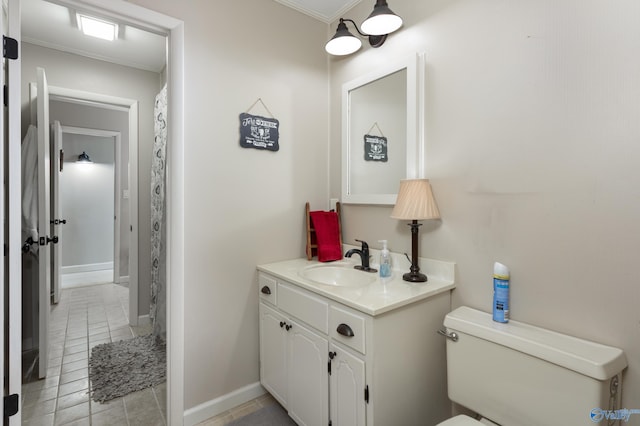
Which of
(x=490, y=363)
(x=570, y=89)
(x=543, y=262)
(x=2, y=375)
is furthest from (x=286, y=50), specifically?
(x=2, y=375)

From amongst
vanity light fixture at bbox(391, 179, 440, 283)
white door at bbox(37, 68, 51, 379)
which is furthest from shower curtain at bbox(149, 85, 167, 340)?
vanity light fixture at bbox(391, 179, 440, 283)

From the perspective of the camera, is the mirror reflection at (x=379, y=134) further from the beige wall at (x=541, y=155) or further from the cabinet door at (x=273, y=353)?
the cabinet door at (x=273, y=353)

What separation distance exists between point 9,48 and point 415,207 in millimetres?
1914

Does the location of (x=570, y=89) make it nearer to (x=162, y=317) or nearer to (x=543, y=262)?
(x=543, y=262)

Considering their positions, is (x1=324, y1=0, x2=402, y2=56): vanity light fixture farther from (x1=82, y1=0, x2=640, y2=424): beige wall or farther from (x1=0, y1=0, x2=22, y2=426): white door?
(x1=0, y1=0, x2=22, y2=426): white door

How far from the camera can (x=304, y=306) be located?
1.54 m

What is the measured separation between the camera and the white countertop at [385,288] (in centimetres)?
125

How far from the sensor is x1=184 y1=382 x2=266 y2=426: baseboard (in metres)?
1.74

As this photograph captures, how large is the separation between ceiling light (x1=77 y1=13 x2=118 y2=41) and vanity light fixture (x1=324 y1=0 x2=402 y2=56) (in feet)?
5.41

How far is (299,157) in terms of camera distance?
213cm

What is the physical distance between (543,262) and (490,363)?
0.45 metres

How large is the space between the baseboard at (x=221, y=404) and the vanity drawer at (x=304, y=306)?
24.8 inches

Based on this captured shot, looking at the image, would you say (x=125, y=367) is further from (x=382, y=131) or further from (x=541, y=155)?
(x=541, y=155)

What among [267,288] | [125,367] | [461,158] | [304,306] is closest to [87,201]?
[125,367]
